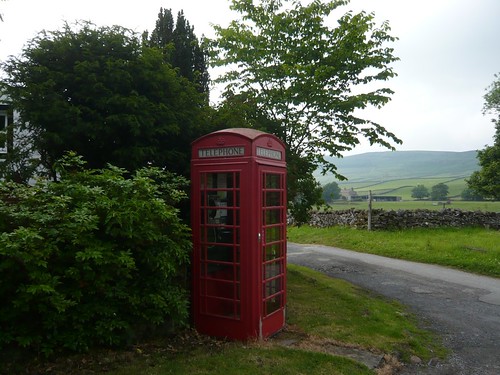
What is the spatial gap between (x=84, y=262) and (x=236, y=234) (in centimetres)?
192

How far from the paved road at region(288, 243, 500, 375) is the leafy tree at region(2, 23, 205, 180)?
513 centimetres

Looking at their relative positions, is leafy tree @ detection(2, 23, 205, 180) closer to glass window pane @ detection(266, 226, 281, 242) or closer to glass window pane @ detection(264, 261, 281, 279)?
glass window pane @ detection(266, 226, 281, 242)

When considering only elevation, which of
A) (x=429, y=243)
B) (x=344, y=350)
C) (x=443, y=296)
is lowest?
(x=443, y=296)

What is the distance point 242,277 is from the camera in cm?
521

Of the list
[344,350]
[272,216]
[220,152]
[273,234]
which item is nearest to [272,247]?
[273,234]

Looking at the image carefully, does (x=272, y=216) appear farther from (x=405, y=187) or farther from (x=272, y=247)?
(x=405, y=187)

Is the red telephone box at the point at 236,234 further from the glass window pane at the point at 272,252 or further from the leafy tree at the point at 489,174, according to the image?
the leafy tree at the point at 489,174

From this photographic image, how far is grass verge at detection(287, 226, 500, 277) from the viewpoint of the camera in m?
12.3

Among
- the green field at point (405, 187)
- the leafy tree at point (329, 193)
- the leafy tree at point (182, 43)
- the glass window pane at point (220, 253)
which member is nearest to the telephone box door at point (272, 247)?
the glass window pane at point (220, 253)

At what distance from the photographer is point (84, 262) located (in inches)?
159

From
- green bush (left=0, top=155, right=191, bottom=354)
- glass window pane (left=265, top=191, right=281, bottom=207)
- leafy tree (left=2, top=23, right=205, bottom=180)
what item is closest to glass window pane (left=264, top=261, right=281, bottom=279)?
glass window pane (left=265, top=191, right=281, bottom=207)

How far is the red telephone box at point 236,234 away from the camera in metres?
5.17

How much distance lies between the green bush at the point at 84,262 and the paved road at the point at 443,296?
3.34 metres

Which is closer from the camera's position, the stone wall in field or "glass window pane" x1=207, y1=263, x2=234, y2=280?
"glass window pane" x1=207, y1=263, x2=234, y2=280
